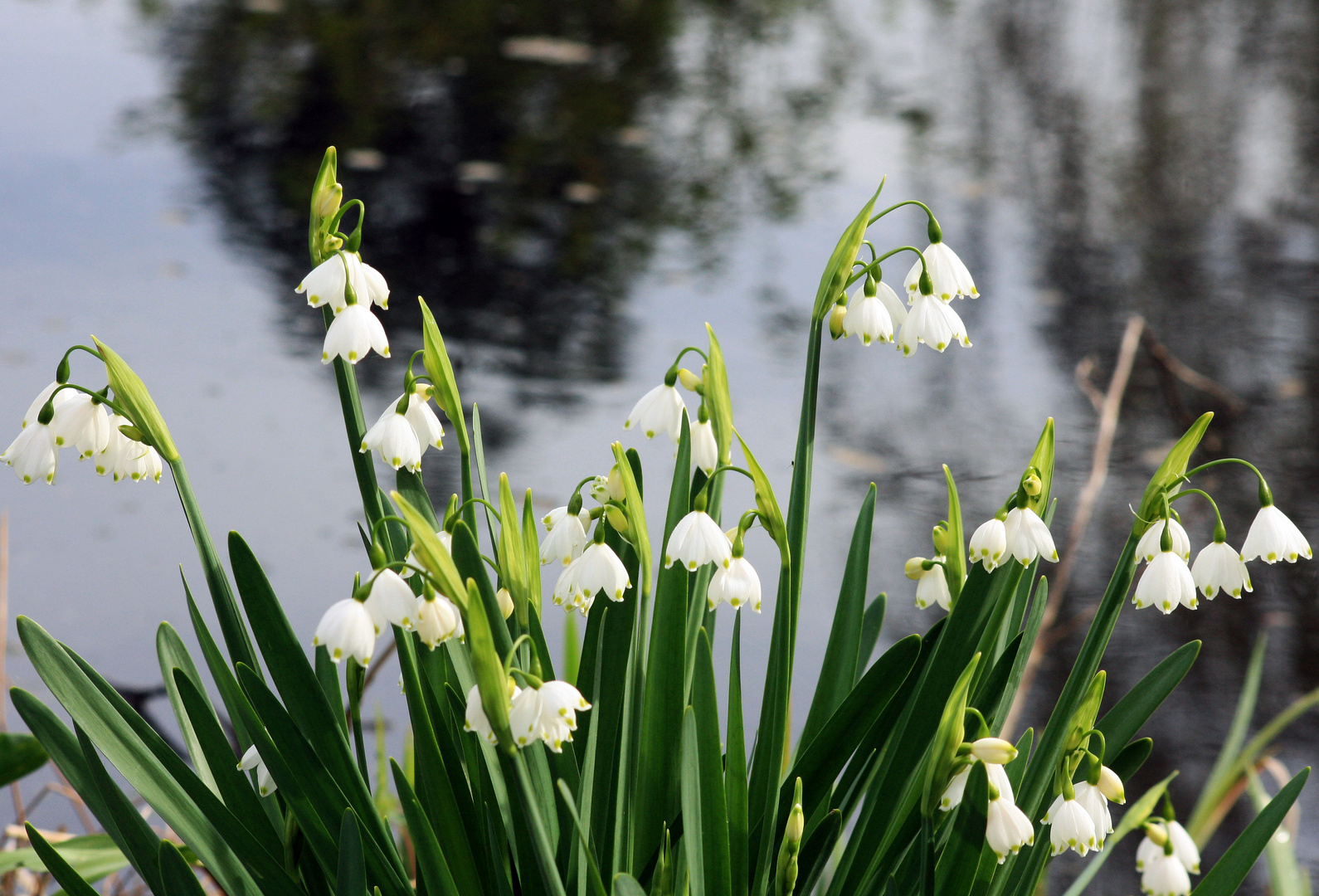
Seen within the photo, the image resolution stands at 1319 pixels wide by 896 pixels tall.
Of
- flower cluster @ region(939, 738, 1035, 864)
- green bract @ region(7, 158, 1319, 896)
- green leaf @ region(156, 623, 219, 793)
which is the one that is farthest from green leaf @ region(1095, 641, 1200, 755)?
green leaf @ region(156, 623, 219, 793)

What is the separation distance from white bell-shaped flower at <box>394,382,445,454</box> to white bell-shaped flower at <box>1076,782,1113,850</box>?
52 centimetres

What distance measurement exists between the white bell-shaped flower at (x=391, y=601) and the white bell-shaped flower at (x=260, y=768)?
268mm

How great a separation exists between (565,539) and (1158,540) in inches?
16.8

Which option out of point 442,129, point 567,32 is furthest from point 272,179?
point 567,32

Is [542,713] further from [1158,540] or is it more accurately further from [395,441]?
[1158,540]

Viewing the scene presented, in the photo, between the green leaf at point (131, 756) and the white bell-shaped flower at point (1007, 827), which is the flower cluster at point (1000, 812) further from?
the green leaf at point (131, 756)

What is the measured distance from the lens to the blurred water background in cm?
240

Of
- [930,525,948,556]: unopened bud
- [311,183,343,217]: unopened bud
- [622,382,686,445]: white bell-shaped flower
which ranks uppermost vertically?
[311,183,343,217]: unopened bud

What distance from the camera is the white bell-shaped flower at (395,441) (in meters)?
0.77

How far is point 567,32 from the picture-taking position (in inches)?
225

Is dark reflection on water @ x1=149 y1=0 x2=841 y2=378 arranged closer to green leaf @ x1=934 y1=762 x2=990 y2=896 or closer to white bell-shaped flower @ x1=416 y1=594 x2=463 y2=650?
green leaf @ x1=934 y1=762 x2=990 y2=896

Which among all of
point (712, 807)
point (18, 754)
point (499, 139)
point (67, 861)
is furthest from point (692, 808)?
point (499, 139)

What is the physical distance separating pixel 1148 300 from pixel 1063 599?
4.83 ft

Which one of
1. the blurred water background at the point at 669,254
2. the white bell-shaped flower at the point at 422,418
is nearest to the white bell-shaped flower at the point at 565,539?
the white bell-shaped flower at the point at 422,418
